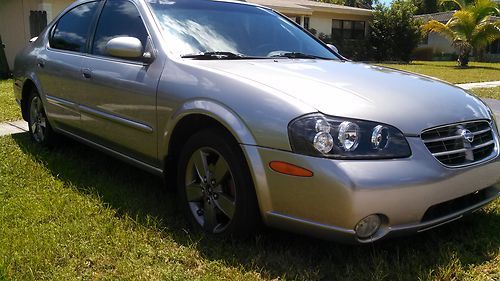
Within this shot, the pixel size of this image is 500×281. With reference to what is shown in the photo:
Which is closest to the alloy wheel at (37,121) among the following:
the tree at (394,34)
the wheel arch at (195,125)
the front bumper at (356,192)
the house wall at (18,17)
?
the wheel arch at (195,125)

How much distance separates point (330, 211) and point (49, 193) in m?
2.53

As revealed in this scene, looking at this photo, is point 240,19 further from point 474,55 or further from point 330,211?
point 474,55

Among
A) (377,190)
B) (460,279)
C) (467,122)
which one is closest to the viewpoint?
(377,190)

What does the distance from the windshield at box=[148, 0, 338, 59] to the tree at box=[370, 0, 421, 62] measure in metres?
25.1

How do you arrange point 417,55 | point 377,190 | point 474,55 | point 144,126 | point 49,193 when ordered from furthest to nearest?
point 417,55 → point 474,55 → point 49,193 → point 144,126 → point 377,190

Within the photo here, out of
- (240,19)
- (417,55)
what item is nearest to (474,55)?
(417,55)

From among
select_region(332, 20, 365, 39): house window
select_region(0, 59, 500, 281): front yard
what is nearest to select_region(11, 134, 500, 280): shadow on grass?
select_region(0, 59, 500, 281): front yard

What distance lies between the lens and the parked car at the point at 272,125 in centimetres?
273

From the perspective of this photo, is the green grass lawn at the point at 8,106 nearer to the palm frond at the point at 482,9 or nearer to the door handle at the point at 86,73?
the door handle at the point at 86,73

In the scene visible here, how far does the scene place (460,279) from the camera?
2.85 m

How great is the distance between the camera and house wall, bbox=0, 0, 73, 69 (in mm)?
14664

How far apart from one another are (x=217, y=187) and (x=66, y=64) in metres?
2.33

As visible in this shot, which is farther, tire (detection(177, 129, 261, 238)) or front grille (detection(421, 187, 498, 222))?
tire (detection(177, 129, 261, 238))

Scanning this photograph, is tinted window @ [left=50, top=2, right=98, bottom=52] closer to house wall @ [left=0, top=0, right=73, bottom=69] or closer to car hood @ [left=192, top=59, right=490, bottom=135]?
car hood @ [left=192, top=59, right=490, bottom=135]
